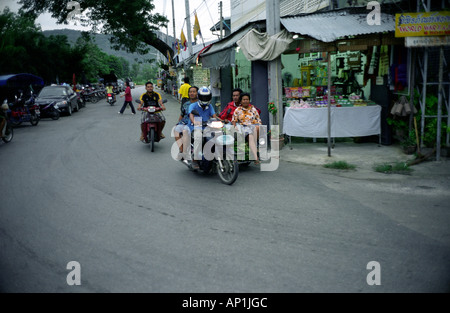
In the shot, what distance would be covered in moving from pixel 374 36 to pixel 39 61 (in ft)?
98.4

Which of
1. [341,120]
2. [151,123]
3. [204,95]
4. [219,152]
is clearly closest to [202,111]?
[204,95]

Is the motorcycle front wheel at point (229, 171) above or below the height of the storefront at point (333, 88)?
below

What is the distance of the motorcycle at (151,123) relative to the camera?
34.8 ft

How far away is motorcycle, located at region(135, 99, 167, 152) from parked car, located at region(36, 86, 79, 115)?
37.6 feet

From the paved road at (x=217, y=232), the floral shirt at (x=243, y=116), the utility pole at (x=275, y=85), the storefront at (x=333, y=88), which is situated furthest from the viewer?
the utility pole at (x=275, y=85)

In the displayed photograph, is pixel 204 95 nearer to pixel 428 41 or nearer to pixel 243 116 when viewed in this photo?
pixel 243 116

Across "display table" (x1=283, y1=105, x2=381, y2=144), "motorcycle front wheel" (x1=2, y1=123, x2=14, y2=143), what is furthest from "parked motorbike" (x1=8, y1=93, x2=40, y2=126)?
"display table" (x1=283, y1=105, x2=381, y2=144)

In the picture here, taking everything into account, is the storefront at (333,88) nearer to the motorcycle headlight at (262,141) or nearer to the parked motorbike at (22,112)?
the motorcycle headlight at (262,141)

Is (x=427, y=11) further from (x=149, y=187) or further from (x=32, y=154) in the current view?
(x=32, y=154)

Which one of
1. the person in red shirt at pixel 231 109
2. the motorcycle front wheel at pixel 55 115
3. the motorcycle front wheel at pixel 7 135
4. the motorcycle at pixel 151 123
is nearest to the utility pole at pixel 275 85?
the person in red shirt at pixel 231 109

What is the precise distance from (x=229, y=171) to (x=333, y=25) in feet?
15.9

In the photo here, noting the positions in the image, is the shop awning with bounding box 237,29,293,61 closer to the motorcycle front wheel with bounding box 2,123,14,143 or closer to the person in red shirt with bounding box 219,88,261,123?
the person in red shirt with bounding box 219,88,261,123

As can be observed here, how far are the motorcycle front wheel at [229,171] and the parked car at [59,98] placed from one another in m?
15.6

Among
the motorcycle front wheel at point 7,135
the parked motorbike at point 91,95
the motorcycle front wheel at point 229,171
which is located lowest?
the motorcycle front wheel at point 229,171
